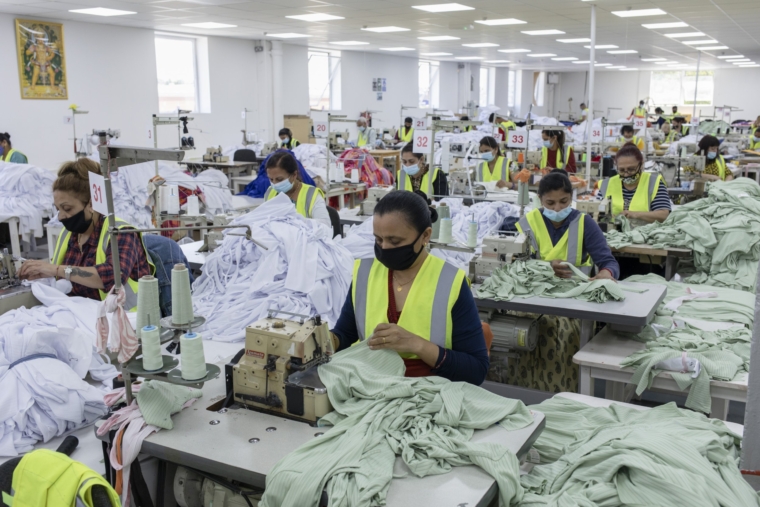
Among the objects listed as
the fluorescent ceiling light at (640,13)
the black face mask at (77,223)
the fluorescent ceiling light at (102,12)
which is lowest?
the black face mask at (77,223)

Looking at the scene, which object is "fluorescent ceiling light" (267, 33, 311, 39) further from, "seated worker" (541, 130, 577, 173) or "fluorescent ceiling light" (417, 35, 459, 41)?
"seated worker" (541, 130, 577, 173)

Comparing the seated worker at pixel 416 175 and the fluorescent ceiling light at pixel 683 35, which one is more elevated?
the fluorescent ceiling light at pixel 683 35

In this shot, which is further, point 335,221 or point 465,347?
point 335,221

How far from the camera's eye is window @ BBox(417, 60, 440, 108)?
2011 cm

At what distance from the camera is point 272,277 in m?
3.61

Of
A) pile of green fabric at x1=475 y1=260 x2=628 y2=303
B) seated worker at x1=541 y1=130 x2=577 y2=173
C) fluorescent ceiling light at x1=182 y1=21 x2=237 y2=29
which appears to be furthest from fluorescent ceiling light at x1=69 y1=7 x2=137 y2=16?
pile of green fabric at x1=475 y1=260 x2=628 y2=303

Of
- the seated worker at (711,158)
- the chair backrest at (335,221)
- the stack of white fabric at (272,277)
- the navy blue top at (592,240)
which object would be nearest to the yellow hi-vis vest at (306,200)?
the chair backrest at (335,221)

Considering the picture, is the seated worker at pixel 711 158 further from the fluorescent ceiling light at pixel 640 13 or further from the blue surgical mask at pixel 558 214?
the blue surgical mask at pixel 558 214

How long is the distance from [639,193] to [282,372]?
415 centimetres

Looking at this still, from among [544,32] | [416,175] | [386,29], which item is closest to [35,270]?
[416,175]

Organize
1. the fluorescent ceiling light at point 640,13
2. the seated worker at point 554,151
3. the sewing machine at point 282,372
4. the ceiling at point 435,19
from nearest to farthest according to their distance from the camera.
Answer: the sewing machine at point 282,372
the seated worker at point 554,151
the ceiling at point 435,19
the fluorescent ceiling light at point 640,13

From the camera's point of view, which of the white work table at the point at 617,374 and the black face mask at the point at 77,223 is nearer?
the white work table at the point at 617,374

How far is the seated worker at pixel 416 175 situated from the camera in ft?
19.5

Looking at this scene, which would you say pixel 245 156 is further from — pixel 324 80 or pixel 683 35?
pixel 683 35
